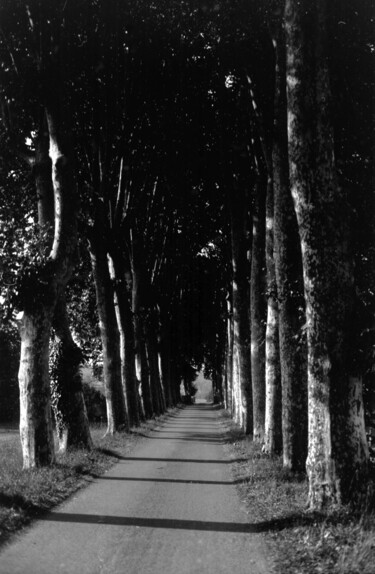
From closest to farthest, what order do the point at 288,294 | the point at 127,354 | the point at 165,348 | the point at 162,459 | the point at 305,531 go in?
the point at 305,531 → the point at 288,294 → the point at 162,459 → the point at 127,354 → the point at 165,348

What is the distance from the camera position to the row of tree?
327 inches

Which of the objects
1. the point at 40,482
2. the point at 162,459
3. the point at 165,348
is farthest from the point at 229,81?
the point at 165,348

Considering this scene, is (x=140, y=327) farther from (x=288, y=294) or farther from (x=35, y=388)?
(x=288, y=294)

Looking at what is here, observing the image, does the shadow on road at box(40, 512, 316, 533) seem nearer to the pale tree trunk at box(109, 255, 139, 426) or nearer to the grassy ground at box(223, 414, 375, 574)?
the grassy ground at box(223, 414, 375, 574)

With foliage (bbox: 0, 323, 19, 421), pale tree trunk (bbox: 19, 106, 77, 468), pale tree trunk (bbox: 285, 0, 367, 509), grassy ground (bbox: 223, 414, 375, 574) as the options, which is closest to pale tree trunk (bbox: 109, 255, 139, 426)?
pale tree trunk (bbox: 19, 106, 77, 468)

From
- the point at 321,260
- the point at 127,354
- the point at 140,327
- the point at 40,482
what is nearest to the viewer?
the point at 321,260

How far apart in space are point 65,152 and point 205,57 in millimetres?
5642

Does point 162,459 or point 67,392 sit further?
point 162,459

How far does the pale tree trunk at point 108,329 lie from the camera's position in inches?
838

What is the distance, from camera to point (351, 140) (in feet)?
39.2

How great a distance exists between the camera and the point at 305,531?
23.3 feet

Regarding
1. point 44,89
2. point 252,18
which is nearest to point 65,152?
point 44,89

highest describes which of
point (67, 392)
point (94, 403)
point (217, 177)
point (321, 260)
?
point (217, 177)

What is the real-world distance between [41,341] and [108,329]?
346 inches
